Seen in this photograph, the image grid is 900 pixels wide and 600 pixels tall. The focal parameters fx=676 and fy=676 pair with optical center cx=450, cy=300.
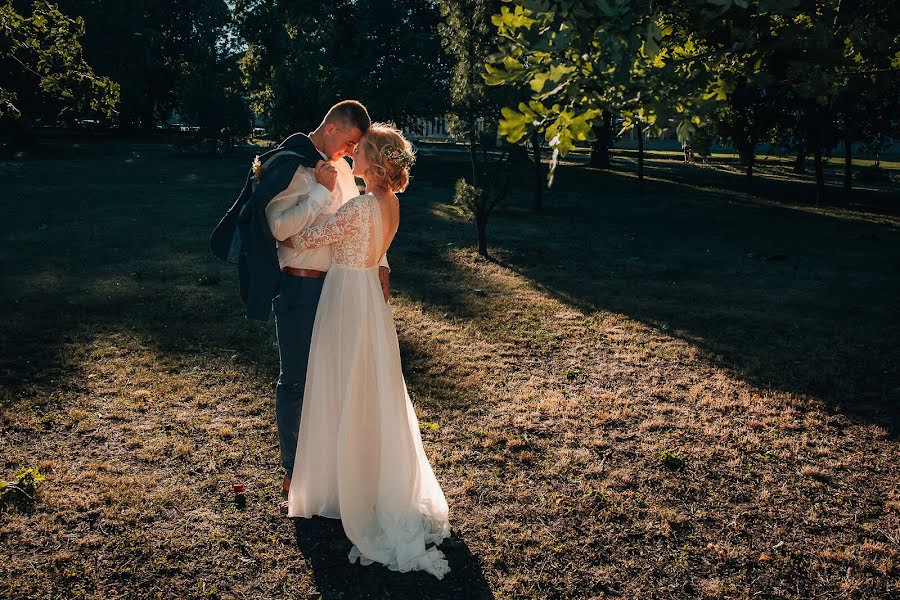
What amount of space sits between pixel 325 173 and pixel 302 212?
30 cm

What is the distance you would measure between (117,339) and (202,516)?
13.8 ft

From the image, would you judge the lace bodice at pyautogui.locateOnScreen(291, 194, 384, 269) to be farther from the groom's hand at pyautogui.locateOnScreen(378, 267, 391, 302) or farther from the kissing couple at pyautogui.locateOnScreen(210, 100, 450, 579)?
the groom's hand at pyautogui.locateOnScreen(378, 267, 391, 302)

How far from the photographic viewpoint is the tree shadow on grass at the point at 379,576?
3.64m

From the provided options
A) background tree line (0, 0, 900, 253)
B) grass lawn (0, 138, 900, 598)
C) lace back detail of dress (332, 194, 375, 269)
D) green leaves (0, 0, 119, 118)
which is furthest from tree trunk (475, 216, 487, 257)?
lace back detail of dress (332, 194, 375, 269)

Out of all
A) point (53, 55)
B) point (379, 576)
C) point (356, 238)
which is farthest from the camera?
point (53, 55)

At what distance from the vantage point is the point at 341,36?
29.7 meters

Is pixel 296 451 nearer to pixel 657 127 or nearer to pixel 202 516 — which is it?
pixel 202 516

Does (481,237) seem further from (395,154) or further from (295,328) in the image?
(395,154)

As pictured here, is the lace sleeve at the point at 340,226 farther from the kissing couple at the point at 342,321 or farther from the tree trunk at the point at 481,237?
the tree trunk at the point at 481,237

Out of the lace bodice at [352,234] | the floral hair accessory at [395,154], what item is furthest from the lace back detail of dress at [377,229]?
the floral hair accessory at [395,154]

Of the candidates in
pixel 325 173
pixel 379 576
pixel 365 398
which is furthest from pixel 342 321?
pixel 379 576

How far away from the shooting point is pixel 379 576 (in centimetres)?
378

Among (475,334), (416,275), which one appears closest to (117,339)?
(475,334)

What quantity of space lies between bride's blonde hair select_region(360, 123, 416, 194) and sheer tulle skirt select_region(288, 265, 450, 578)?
1.88 feet
